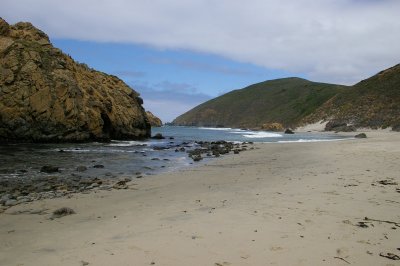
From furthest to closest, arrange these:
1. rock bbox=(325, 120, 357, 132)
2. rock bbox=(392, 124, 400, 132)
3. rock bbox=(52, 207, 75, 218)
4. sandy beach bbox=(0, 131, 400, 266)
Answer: rock bbox=(325, 120, 357, 132) < rock bbox=(392, 124, 400, 132) < rock bbox=(52, 207, 75, 218) < sandy beach bbox=(0, 131, 400, 266)

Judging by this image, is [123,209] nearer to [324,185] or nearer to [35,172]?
[324,185]

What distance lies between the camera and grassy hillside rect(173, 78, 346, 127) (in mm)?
143125

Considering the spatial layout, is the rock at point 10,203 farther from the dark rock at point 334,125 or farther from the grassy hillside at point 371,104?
the dark rock at point 334,125

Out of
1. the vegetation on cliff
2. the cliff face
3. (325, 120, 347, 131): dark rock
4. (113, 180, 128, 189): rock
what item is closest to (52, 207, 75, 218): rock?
(113, 180, 128, 189): rock

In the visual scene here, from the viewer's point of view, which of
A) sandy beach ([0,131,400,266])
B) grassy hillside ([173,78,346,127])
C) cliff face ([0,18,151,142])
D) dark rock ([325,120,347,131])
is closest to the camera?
sandy beach ([0,131,400,266])

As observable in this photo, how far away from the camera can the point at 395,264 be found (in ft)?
17.0

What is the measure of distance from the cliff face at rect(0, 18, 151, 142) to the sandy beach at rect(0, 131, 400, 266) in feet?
80.5

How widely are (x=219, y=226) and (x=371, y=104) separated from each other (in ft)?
278

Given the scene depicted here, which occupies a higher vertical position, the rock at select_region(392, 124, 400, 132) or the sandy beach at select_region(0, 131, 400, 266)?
the rock at select_region(392, 124, 400, 132)

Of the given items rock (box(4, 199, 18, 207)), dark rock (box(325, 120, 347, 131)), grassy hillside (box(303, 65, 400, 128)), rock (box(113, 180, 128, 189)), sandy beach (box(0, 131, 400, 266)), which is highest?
grassy hillside (box(303, 65, 400, 128))

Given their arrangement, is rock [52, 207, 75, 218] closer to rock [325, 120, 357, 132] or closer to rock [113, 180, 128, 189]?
rock [113, 180, 128, 189]

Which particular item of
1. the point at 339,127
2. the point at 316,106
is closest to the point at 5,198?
the point at 339,127

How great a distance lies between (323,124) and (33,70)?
71.7 metres

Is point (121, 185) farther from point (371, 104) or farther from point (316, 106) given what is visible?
point (316, 106)
